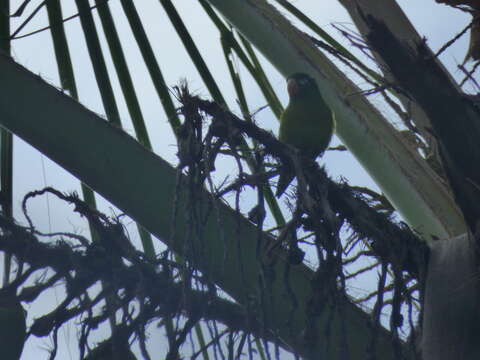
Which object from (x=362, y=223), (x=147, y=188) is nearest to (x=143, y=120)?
(x=147, y=188)

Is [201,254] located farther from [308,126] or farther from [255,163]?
[308,126]

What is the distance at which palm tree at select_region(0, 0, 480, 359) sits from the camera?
53.2 inches

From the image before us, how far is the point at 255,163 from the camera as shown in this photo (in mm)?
1718

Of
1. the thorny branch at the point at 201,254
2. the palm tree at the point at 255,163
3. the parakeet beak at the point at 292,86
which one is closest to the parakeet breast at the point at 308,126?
the parakeet beak at the point at 292,86

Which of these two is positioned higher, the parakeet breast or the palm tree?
the parakeet breast

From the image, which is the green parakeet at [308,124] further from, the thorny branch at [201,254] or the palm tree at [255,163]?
the thorny branch at [201,254]

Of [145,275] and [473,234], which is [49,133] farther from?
[473,234]

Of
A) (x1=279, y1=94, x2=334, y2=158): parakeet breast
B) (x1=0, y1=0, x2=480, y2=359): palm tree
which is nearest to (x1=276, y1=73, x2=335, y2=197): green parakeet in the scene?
(x1=279, y1=94, x2=334, y2=158): parakeet breast

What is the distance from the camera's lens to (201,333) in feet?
6.54

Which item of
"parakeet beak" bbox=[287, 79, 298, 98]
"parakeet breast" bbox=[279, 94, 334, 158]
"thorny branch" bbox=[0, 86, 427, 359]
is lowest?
"thorny branch" bbox=[0, 86, 427, 359]

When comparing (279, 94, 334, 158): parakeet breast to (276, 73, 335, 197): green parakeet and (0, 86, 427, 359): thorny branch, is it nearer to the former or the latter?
(276, 73, 335, 197): green parakeet

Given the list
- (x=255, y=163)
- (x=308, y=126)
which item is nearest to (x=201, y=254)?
(x=255, y=163)

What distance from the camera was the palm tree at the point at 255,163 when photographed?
53.2 inches

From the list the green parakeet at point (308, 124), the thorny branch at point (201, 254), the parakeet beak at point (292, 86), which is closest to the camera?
the thorny branch at point (201, 254)
